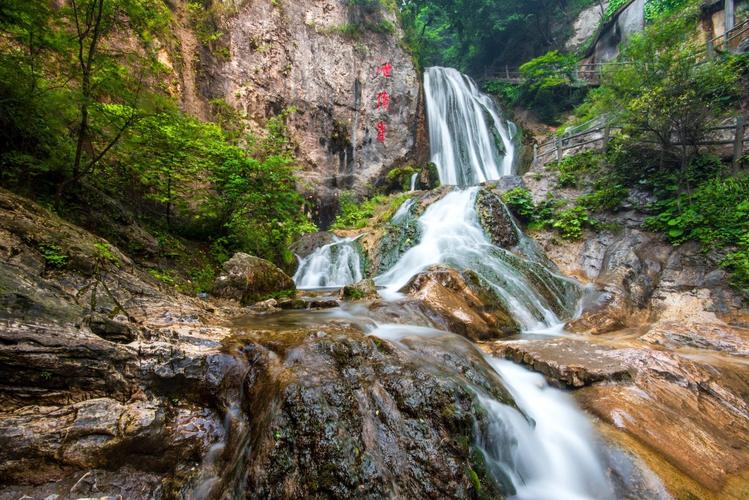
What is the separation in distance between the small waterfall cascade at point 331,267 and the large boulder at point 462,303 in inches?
121

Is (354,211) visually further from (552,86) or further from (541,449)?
(552,86)

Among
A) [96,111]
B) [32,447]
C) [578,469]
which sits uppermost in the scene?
[96,111]

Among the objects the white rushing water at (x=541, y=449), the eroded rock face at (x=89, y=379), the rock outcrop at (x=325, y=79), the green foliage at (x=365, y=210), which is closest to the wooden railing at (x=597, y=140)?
the rock outcrop at (x=325, y=79)

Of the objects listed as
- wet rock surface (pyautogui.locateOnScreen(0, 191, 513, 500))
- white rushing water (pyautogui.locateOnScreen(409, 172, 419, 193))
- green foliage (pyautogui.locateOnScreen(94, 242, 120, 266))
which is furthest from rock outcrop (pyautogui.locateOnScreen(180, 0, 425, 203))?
wet rock surface (pyautogui.locateOnScreen(0, 191, 513, 500))

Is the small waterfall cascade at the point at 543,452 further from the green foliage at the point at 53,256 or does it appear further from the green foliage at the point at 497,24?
the green foliage at the point at 497,24

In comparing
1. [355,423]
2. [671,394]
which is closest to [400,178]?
[671,394]

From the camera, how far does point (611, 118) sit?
1046cm

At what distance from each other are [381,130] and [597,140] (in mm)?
9766

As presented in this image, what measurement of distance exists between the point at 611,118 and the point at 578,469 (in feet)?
37.0

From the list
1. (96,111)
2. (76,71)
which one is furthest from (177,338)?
(76,71)

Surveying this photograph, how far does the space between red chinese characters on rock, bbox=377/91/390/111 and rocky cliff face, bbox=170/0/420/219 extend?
168mm

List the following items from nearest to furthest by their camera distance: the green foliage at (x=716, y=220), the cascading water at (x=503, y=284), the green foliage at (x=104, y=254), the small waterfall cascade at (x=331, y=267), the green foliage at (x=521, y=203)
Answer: the cascading water at (x=503, y=284) < the green foliage at (x=104, y=254) < the green foliage at (x=716, y=220) < the small waterfall cascade at (x=331, y=267) < the green foliage at (x=521, y=203)

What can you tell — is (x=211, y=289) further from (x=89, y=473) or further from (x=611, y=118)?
(x=611, y=118)

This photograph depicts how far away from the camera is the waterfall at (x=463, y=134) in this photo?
18656 millimetres
